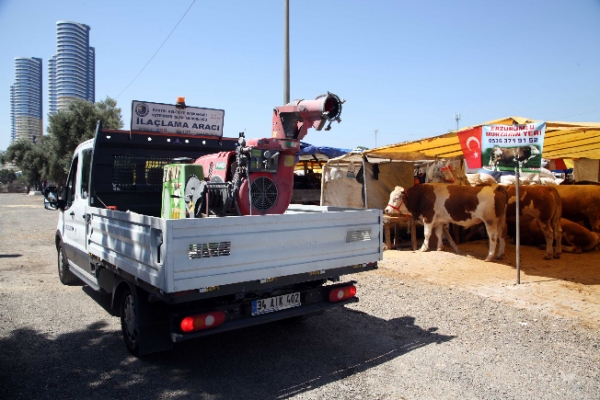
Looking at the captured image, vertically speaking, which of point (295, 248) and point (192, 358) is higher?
point (295, 248)

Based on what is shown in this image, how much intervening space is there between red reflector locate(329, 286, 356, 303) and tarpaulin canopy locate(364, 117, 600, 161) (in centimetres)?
466

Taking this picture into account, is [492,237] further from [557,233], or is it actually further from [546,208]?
[557,233]

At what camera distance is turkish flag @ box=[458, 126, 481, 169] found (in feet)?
25.6

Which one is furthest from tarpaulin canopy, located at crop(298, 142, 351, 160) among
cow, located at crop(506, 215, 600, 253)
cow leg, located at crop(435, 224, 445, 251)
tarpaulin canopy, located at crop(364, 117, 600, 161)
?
cow, located at crop(506, 215, 600, 253)

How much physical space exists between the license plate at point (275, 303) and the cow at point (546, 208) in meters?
7.56

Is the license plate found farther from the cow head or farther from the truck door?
the cow head

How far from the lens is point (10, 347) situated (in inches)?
183

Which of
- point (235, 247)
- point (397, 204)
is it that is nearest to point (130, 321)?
point (235, 247)

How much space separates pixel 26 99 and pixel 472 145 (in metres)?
46.0

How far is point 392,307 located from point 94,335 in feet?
12.5

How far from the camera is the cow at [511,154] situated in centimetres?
714

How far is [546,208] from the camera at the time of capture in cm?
959

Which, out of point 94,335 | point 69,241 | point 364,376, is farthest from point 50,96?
point 364,376

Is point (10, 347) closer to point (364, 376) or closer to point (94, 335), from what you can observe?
point (94, 335)
